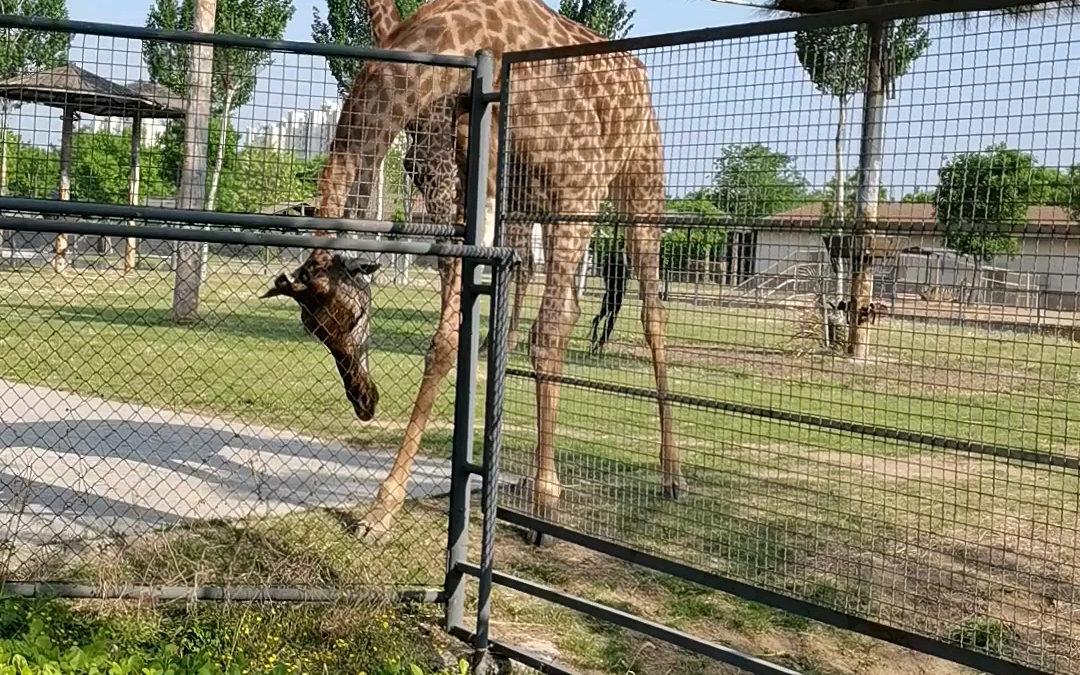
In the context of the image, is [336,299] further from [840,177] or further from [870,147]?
[870,147]

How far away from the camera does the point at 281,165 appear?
4.21m

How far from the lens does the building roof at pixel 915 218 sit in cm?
A: 294

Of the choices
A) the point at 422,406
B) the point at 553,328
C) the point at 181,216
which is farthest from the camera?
the point at 422,406

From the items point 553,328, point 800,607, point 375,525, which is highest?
point 553,328

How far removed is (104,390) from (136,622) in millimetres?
5229

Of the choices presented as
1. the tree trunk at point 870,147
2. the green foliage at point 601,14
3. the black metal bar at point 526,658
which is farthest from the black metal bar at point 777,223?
the green foliage at point 601,14

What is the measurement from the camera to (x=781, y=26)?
3320 mm

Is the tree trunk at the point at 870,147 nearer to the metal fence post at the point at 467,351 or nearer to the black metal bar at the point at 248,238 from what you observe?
the black metal bar at the point at 248,238

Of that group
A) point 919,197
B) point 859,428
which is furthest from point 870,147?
point 859,428

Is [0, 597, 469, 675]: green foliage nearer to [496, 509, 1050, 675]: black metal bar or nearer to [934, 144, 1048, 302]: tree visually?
[496, 509, 1050, 675]: black metal bar

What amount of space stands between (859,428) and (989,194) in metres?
0.68

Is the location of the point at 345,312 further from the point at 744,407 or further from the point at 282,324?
the point at 282,324

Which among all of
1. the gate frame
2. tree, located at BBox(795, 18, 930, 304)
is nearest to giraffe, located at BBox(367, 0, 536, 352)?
the gate frame

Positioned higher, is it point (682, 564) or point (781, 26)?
point (781, 26)
